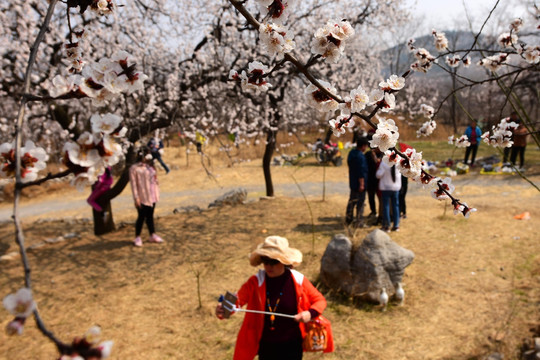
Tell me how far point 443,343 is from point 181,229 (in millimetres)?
4962

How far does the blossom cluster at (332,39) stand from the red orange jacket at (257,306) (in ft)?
5.61

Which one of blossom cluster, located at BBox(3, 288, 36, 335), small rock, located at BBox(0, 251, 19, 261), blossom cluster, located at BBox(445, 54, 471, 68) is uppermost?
blossom cluster, located at BBox(445, 54, 471, 68)

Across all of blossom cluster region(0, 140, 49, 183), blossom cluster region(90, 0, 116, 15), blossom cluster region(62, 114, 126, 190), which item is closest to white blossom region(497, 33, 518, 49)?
Result: blossom cluster region(90, 0, 116, 15)

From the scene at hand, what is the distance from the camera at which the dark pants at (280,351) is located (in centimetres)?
248

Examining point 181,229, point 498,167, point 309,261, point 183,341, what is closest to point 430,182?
point 183,341

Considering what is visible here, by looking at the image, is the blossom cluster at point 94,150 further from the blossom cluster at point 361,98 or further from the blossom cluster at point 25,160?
the blossom cluster at point 361,98

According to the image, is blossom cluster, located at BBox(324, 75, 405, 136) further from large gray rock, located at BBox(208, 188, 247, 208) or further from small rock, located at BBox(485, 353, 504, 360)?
large gray rock, located at BBox(208, 188, 247, 208)

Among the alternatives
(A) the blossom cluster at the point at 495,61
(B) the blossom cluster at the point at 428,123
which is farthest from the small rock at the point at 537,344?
(A) the blossom cluster at the point at 495,61

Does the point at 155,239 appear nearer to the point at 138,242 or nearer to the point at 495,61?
the point at 138,242

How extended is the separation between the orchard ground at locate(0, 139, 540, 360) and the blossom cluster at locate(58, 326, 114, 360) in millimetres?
2867

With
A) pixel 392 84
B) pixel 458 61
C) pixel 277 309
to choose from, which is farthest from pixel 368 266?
pixel 392 84

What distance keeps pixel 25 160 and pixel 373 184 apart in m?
6.30

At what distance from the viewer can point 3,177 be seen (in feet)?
3.10

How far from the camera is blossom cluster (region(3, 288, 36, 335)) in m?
0.74
